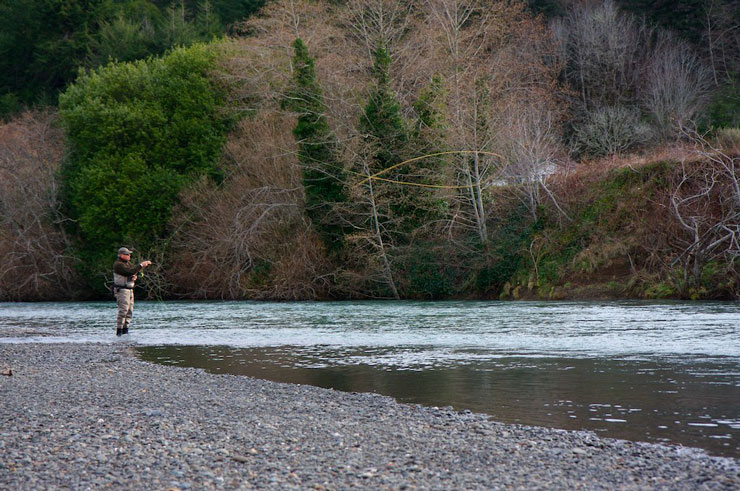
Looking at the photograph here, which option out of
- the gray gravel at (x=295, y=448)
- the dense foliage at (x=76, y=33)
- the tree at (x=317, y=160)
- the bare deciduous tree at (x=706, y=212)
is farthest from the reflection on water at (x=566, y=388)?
the dense foliage at (x=76, y=33)

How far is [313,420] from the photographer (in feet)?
27.7

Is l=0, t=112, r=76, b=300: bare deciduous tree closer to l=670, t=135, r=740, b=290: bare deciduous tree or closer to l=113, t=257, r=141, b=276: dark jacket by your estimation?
l=113, t=257, r=141, b=276: dark jacket

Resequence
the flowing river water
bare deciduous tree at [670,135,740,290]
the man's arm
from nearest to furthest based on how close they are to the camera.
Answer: the flowing river water
the man's arm
bare deciduous tree at [670,135,740,290]

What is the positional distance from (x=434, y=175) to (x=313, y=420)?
2395 centimetres

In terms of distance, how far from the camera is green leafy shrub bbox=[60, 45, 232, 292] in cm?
3744

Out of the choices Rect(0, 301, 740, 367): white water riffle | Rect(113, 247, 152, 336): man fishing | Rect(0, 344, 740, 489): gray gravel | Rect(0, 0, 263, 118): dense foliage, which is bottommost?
Rect(0, 344, 740, 489): gray gravel

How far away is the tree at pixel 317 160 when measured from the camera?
32.6m

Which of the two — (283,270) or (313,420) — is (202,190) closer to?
(283,270)

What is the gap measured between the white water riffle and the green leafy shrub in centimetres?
937

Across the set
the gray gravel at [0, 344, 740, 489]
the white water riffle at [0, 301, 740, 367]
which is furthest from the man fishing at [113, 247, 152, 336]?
the gray gravel at [0, 344, 740, 489]

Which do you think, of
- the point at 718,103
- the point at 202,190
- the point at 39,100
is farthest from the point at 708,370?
the point at 39,100

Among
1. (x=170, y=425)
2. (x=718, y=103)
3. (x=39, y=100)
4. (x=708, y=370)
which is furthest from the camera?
(x=39, y=100)

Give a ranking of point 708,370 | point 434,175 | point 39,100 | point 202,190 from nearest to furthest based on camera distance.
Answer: point 708,370
point 434,175
point 202,190
point 39,100

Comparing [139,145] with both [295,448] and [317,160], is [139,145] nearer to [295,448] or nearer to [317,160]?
[317,160]
